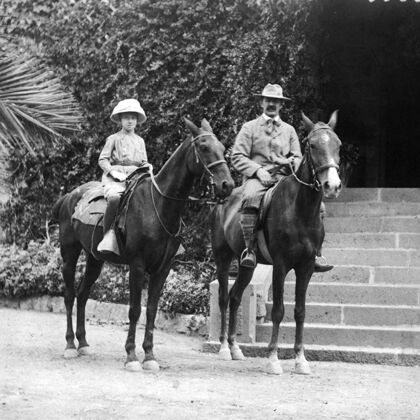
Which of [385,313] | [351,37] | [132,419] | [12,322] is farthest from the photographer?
[351,37]

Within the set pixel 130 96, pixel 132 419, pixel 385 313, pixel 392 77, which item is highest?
pixel 392 77

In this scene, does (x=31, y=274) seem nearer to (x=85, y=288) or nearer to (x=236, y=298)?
(x=85, y=288)

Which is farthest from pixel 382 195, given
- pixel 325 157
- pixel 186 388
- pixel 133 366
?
pixel 186 388

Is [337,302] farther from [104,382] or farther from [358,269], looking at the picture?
[104,382]

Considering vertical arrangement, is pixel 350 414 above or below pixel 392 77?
below

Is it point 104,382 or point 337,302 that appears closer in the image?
point 104,382

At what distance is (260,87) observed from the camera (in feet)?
46.3

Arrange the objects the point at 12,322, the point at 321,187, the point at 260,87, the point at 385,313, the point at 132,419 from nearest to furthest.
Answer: the point at 132,419 → the point at 321,187 → the point at 385,313 → the point at 12,322 → the point at 260,87

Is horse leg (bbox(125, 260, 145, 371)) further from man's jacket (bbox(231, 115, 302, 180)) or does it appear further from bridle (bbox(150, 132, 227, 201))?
man's jacket (bbox(231, 115, 302, 180))

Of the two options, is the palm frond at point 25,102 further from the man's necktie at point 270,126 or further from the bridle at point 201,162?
the man's necktie at point 270,126

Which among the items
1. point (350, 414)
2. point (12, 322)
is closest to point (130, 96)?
point (12, 322)

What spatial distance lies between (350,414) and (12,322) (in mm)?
6506

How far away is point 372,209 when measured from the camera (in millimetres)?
13922

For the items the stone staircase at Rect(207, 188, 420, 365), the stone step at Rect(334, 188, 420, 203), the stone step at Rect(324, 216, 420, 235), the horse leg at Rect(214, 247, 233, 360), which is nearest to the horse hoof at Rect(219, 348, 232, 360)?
the horse leg at Rect(214, 247, 233, 360)
